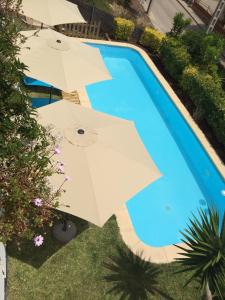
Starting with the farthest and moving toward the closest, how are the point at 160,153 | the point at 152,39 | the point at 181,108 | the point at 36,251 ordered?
the point at 152,39
the point at 181,108
the point at 160,153
the point at 36,251

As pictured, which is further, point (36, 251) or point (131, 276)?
point (131, 276)

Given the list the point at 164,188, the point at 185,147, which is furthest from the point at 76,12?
the point at 164,188

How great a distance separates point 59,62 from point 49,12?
5.05 meters

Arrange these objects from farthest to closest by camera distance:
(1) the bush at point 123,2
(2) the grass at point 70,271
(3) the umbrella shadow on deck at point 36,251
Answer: (1) the bush at point 123,2, (3) the umbrella shadow on deck at point 36,251, (2) the grass at point 70,271

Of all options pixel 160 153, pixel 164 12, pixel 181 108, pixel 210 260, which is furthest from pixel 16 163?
pixel 164 12

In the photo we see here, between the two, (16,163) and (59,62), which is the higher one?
(16,163)

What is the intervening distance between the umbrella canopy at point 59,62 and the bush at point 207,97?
5975mm

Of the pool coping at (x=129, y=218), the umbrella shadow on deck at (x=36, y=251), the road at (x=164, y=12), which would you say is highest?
the road at (x=164, y=12)

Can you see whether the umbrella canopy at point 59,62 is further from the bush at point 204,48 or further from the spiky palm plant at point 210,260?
the bush at point 204,48

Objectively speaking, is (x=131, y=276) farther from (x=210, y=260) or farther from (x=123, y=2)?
(x=123, y=2)

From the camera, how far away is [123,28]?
22.6m

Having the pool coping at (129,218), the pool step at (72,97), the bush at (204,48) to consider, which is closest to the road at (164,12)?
the bush at (204,48)

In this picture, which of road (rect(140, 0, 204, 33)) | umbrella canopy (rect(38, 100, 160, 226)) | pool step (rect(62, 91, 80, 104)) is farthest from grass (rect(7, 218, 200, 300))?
road (rect(140, 0, 204, 33))

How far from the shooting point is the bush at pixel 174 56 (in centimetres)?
1948
